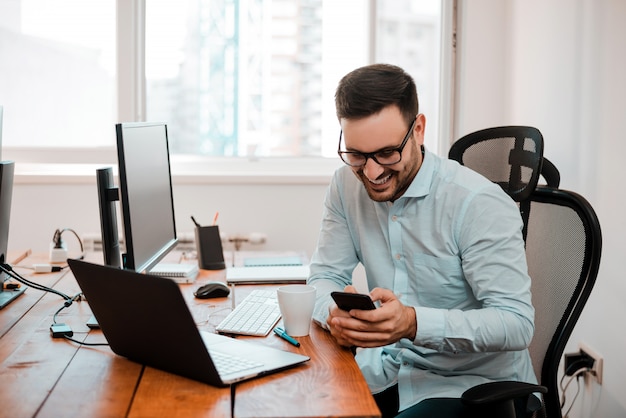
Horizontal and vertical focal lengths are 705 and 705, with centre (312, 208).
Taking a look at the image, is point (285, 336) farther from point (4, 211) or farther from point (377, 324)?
point (4, 211)

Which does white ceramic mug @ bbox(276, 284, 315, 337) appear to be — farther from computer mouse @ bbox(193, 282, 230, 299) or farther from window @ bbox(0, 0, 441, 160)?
window @ bbox(0, 0, 441, 160)

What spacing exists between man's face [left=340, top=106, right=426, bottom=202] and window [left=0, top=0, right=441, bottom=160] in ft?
6.01

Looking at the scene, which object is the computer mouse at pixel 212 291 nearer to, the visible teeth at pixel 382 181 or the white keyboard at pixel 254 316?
the white keyboard at pixel 254 316

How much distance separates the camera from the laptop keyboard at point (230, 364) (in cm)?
123

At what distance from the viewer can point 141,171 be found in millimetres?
1721

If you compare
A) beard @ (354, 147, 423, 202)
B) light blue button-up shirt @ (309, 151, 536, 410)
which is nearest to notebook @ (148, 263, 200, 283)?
light blue button-up shirt @ (309, 151, 536, 410)

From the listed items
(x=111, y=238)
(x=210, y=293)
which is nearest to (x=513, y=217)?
(x=210, y=293)

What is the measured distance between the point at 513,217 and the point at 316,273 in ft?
1.69

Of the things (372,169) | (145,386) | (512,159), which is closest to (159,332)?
(145,386)

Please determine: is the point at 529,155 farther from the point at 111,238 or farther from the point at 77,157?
the point at 77,157

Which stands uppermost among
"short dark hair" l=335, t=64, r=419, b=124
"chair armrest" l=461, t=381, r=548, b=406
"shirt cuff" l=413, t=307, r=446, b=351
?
"short dark hair" l=335, t=64, r=419, b=124

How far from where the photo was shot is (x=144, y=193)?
1.74 m

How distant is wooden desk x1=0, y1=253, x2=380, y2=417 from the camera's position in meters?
1.11

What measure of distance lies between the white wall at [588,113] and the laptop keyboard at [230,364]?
4.43ft
